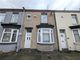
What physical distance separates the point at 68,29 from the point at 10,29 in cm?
811

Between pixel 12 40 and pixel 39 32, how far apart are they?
3.80m

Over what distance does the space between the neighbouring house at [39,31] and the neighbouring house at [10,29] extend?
0.77m

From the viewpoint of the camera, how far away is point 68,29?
49.2 ft

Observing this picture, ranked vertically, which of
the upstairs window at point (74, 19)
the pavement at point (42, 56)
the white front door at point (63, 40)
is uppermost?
the upstairs window at point (74, 19)

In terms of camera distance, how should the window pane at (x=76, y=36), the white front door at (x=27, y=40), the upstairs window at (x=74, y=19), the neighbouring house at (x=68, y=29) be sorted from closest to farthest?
the neighbouring house at (x=68, y=29) < the white front door at (x=27, y=40) < the window pane at (x=76, y=36) < the upstairs window at (x=74, y=19)

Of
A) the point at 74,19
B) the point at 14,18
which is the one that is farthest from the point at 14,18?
the point at 74,19

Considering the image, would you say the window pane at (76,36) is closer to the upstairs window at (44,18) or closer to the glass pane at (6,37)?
the upstairs window at (44,18)

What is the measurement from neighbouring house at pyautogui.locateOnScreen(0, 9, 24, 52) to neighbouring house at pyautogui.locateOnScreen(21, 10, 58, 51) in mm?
773

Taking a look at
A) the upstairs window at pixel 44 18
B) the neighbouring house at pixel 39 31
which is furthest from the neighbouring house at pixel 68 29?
the upstairs window at pixel 44 18

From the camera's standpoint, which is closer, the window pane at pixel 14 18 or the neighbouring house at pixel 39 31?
the neighbouring house at pixel 39 31

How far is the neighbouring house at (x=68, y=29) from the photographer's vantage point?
45.5 feet

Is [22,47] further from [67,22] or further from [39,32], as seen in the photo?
[67,22]

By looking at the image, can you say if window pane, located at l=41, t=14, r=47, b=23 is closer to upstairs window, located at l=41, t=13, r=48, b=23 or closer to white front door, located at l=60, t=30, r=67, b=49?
upstairs window, located at l=41, t=13, r=48, b=23

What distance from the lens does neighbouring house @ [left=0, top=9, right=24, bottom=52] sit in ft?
44.3
